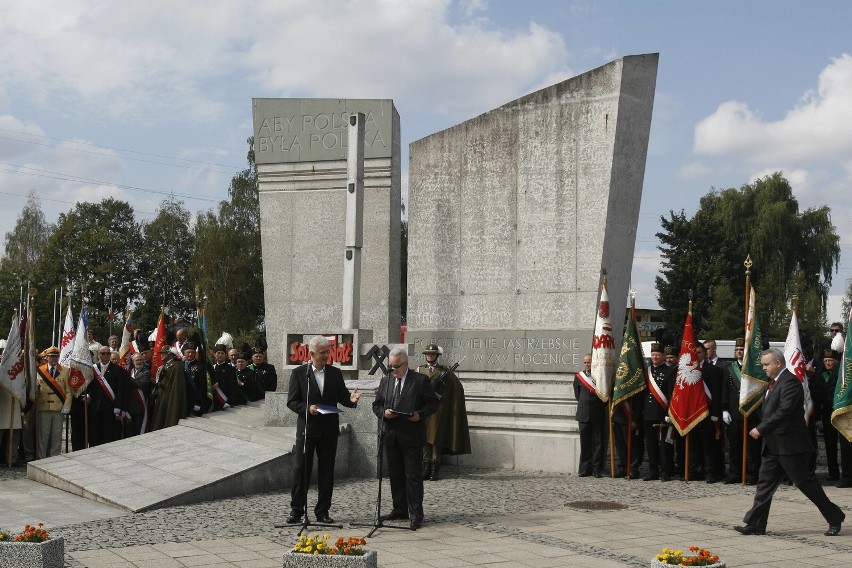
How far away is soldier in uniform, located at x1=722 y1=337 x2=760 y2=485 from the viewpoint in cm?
1205

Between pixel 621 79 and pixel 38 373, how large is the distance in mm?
9455

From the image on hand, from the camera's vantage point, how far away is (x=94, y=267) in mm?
53656

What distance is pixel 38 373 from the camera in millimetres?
14766

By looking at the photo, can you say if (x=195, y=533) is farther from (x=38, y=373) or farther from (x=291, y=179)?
(x=291, y=179)

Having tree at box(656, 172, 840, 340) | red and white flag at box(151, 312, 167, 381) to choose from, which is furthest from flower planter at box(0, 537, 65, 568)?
tree at box(656, 172, 840, 340)

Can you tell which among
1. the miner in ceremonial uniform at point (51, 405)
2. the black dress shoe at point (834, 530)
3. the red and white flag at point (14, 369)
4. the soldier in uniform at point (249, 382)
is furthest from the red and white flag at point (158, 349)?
the black dress shoe at point (834, 530)

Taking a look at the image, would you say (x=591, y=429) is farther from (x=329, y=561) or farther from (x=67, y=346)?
(x=67, y=346)

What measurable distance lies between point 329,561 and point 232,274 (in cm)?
4368

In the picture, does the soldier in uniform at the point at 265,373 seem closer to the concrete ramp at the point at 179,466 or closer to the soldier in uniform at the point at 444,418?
the concrete ramp at the point at 179,466

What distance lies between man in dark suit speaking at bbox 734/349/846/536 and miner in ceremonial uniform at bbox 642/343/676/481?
366cm

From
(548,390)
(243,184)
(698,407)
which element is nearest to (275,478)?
(548,390)

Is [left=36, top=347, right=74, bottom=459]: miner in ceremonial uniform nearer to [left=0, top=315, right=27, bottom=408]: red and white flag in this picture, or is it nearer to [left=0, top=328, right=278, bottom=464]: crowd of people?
[left=0, top=328, right=278, bottom=464]: crowd of people

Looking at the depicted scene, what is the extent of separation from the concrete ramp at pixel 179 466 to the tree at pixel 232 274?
116 feet

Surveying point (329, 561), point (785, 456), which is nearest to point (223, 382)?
point (785, 456)
